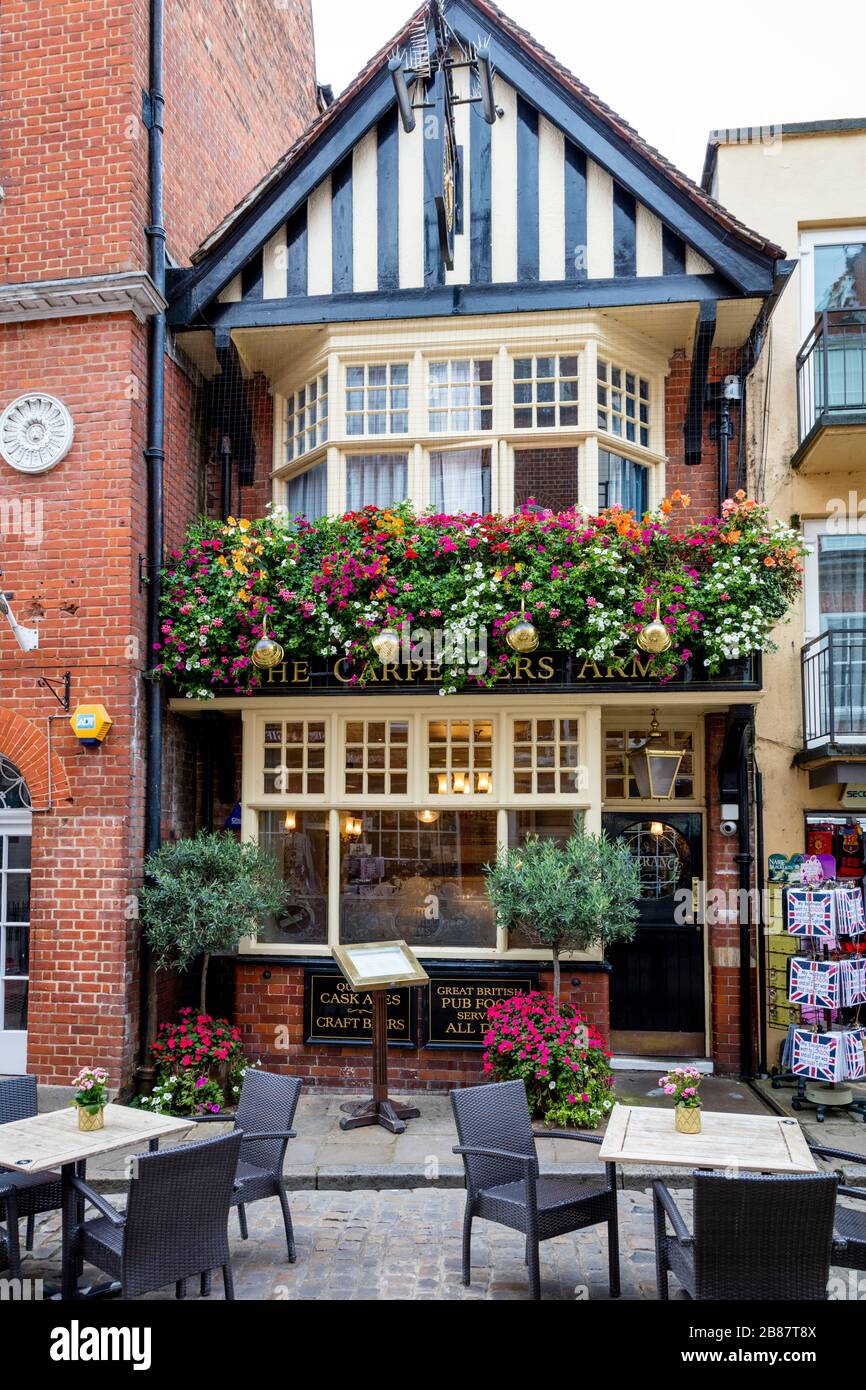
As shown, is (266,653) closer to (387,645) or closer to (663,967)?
(387,645)

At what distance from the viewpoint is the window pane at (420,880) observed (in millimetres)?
9273

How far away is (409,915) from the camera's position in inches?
369

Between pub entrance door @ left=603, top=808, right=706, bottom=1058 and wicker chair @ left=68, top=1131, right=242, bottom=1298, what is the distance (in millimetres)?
5414

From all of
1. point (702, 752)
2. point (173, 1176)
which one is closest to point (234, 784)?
point (702, 752)

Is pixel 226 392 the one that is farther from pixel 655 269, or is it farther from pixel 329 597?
pixel 655 269

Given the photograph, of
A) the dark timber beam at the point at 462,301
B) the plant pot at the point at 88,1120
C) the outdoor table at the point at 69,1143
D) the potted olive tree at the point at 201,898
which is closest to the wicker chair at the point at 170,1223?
the outdoor table at the point at 69,1143

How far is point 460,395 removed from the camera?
9414 mm

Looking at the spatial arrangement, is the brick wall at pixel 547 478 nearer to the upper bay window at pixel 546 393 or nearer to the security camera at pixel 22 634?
the upper bay window at pixel 546 393

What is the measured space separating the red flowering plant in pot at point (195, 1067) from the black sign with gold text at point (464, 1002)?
5.38 ft

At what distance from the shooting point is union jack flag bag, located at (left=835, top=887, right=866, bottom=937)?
8609mm

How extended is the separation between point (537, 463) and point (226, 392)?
321 centimetres

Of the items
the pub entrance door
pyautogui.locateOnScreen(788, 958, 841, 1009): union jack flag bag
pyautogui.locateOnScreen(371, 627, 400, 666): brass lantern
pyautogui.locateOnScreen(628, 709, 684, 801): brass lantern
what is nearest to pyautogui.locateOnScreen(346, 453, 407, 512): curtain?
pyautogui.locateOnScreen(371, 627, 400, 666): brass lantern

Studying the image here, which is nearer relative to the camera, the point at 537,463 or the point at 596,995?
the point at 596,995
